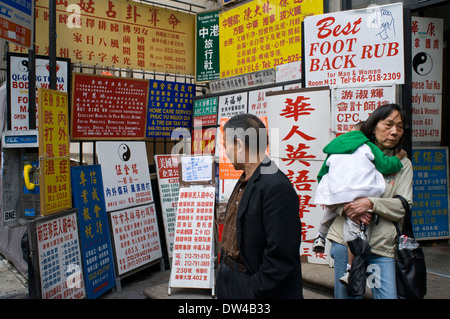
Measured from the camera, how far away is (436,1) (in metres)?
4.71

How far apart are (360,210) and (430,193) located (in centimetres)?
436

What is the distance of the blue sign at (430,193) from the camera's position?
6180 mm

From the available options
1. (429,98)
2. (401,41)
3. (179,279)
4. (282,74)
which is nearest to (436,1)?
(401,41)

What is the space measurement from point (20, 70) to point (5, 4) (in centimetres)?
215

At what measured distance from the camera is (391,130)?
2768 mm

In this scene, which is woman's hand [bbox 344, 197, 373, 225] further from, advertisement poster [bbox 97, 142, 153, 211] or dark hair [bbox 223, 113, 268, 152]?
advertisement poster [bbox 97, 142, 153, 211]

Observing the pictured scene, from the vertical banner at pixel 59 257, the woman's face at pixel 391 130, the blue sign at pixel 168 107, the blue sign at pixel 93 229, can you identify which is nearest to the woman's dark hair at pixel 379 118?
the woman's face at pixel 391 130

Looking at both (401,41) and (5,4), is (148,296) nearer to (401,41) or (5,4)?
(5,4)

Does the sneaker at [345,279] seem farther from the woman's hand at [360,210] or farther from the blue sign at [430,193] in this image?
the blue sign at [430,193]

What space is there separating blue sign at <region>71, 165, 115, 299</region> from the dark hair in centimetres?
339

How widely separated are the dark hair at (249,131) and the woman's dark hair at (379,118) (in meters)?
1.03

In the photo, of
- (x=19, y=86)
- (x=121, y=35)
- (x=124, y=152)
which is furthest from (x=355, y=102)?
(x=19, y=86)

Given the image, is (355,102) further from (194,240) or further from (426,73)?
(194,240)

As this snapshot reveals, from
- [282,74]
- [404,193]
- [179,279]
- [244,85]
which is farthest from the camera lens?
[244,85]
